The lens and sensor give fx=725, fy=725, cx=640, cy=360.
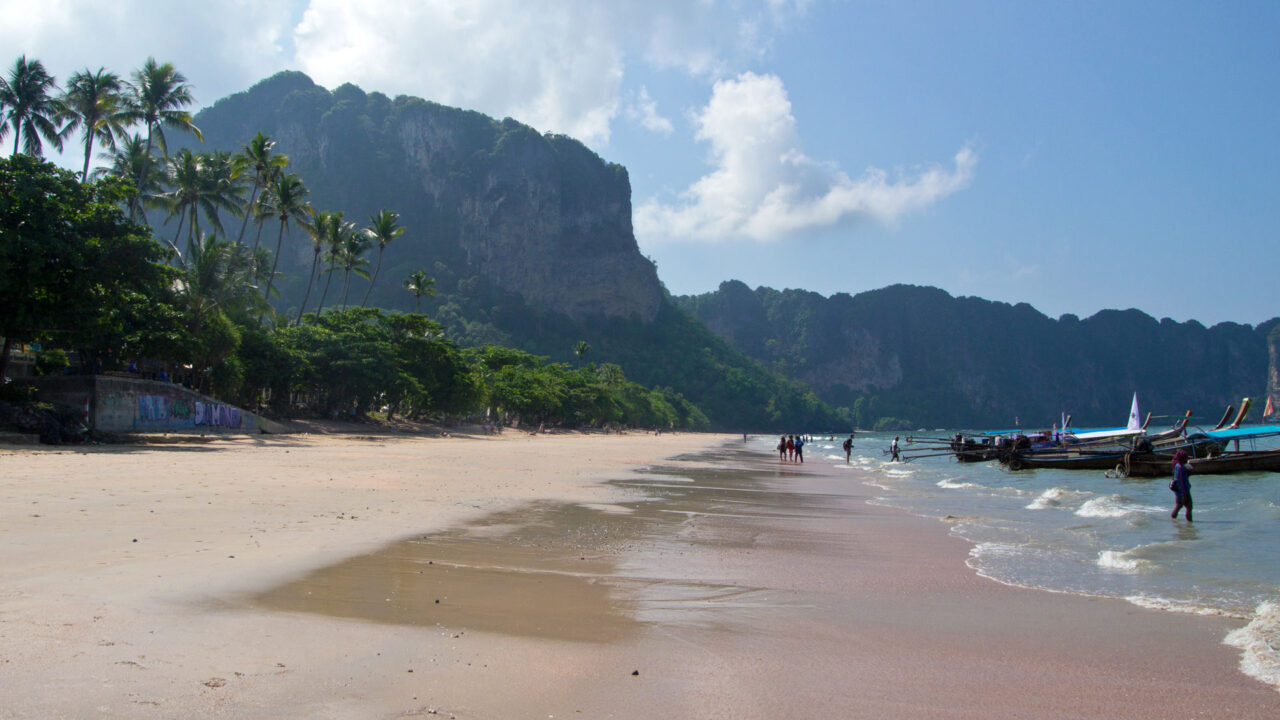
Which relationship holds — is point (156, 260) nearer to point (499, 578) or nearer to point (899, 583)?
point (499, 578)

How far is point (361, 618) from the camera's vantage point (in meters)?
5.34

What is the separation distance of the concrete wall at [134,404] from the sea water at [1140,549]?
84.2 ft

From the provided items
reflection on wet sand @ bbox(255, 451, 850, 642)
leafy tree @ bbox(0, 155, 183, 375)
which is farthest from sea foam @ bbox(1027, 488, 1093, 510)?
leafy tree @ bbox(0, 155, 183, 375)

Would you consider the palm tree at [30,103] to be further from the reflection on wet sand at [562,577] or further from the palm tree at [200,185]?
the reflection on wet sand at [562,577]

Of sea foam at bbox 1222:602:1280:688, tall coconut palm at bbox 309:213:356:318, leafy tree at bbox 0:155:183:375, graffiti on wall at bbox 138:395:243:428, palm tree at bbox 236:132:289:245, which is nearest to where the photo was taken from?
sea foam at bbox 1222:602:1280:688

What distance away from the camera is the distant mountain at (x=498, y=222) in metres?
164

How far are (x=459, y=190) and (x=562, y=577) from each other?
17609 cm

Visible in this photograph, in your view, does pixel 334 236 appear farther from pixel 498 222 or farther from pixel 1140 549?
pixel 498 222

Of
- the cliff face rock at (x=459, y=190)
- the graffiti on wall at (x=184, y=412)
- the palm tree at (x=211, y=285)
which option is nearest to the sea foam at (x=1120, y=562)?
the graffiti on wall at (x=184, y=412)

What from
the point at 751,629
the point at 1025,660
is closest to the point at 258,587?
the point at 751,629

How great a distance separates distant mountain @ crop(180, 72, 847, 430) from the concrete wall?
125482 millimetres

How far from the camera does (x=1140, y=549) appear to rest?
10.3 metres

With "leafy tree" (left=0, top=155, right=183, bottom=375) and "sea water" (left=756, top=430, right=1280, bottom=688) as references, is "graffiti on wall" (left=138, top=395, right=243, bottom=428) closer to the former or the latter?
"leafy tree" (left=0, top=155, right=183, bottom=375)

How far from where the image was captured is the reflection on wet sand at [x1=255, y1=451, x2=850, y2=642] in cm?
561
